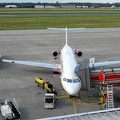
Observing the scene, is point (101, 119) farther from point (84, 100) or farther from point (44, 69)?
point (44, 69)

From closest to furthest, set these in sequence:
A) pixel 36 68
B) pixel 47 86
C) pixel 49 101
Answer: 1. pixel 49 101
2. pixel 47 86
3. pixel 36 68

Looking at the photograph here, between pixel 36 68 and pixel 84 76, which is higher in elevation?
pixel 84 76

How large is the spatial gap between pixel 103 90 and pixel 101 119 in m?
12.7

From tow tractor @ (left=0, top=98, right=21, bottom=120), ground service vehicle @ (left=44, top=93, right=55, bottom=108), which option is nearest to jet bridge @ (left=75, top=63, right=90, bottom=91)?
ground service vehicle @ (left=44, top=93, right=55, bottom=108)

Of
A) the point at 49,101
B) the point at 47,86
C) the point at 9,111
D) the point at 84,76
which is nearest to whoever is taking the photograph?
the point at 9,111

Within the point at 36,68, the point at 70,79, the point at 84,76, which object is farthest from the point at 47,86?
the point at 36,68

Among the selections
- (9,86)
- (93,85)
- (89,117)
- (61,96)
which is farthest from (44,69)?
(89,117)

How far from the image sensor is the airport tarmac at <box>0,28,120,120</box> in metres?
23.4

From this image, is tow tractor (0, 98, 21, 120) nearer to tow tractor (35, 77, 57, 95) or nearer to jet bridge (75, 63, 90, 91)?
tow tractor (35, 77, 57, 95)

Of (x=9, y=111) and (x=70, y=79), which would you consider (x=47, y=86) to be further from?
(x=9, y=111)

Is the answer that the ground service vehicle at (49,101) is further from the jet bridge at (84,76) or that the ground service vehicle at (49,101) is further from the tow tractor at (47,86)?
the jet bridge at (84,76)

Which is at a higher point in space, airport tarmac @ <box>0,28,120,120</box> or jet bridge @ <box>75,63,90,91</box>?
jet bridge @ <box>75,63,90,91</box>

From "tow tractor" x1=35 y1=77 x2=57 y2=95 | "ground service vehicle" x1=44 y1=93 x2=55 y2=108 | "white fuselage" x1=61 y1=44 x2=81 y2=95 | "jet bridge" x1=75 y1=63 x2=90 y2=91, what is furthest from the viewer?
"tow tractor" x1=35 y1=77 x2=57 y2=95

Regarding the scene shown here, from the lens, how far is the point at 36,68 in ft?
119
